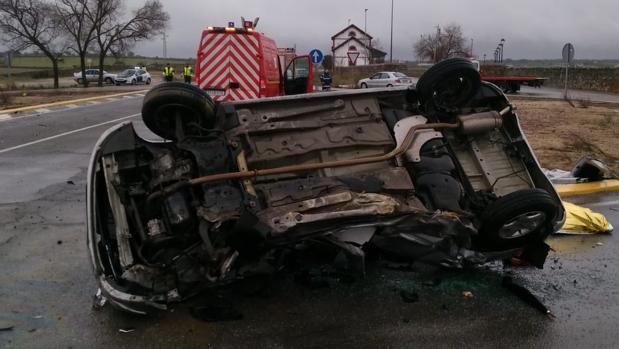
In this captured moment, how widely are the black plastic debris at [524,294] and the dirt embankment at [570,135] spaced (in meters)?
4.86

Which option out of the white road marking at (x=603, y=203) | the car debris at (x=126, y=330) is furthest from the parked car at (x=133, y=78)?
the car debris at (x=126, y=330)

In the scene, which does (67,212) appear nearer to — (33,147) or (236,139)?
(236,139)

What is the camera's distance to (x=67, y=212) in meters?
5.93

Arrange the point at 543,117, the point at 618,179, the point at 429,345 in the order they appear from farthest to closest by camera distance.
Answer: the point at 543,117 < the point at 618,179 < the point at 429,345

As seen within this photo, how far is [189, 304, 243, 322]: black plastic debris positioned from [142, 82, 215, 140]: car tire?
1.17 m

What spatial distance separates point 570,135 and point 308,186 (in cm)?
936

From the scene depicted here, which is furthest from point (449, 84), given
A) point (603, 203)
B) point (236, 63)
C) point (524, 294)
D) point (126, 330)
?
point (236, 63)

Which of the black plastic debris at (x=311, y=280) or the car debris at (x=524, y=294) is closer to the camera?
the car debris at (x=524, y=294)

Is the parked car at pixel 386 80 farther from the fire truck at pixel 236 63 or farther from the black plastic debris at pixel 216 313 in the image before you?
the black plastic debris at pixel 216 313

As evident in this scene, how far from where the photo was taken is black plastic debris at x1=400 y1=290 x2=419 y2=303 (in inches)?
150

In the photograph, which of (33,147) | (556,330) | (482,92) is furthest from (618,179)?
(33,147)

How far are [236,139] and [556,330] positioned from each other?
2.40 m

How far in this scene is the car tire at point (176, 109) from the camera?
148 inches

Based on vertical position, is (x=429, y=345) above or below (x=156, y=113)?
below
